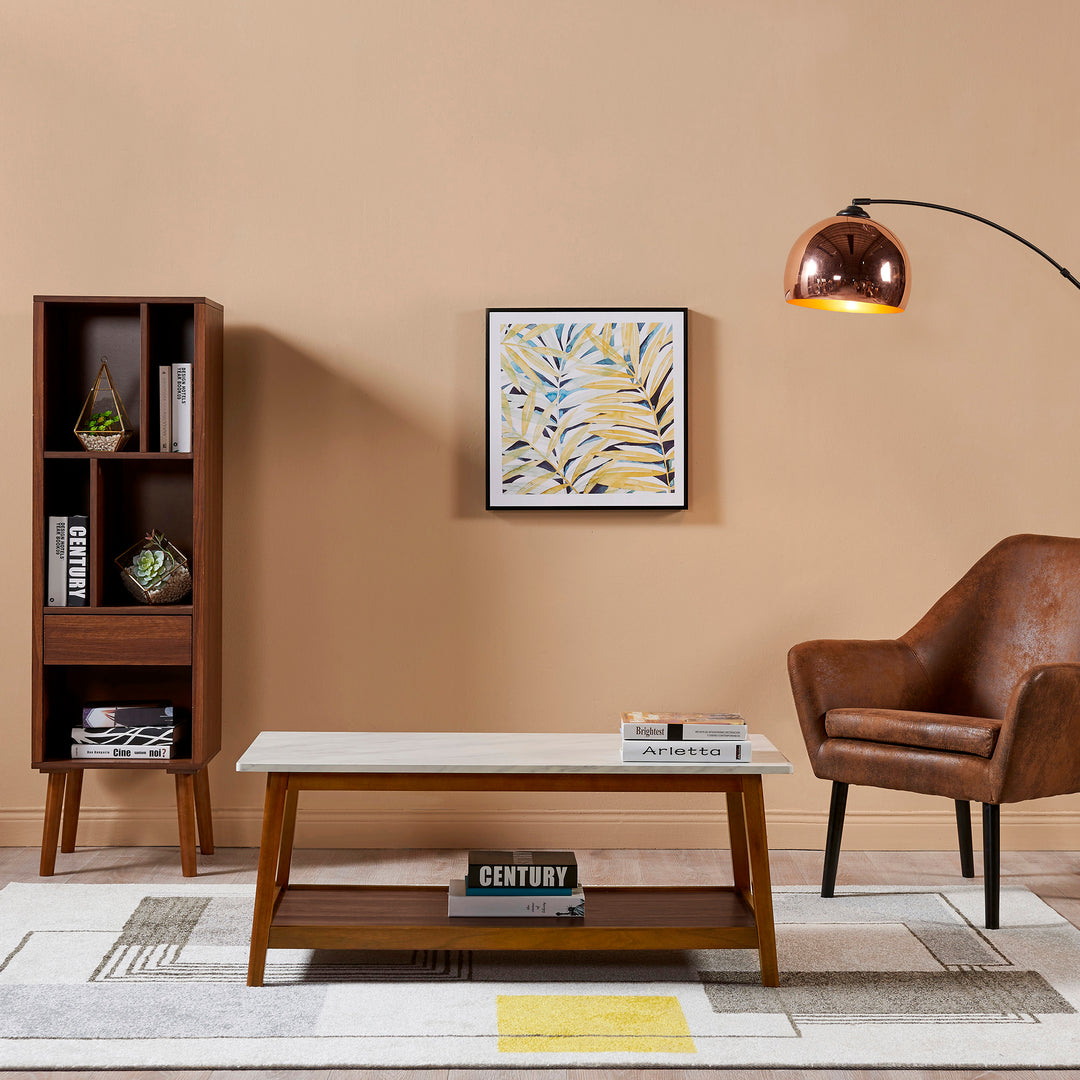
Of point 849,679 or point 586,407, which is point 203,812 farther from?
point 849,679

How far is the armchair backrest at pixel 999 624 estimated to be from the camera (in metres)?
3.22

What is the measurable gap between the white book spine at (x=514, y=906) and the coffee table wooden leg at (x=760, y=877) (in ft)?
1.22

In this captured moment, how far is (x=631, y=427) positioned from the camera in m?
3.60

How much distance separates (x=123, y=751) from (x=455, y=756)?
1.33m

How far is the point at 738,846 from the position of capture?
2684 mm

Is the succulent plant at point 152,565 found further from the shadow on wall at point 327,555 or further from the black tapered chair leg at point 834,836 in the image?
the black tapered chair leg at point 834,836

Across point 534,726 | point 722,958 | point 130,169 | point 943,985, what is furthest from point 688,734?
point 130,169

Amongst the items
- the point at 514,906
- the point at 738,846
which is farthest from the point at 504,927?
the point at 738,846

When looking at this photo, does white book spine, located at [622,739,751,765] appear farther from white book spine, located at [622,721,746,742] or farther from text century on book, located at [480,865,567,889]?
text century on book, located at [480,865,567,889]

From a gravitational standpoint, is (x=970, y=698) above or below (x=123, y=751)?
above

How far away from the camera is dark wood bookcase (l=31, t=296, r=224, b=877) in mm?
3252

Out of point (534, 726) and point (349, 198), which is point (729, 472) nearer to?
point (534, 726)

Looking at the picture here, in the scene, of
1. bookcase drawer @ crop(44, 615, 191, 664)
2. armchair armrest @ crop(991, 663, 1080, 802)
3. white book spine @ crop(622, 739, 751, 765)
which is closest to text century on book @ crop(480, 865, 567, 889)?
white book spine @ crop(622, 739, 751, 765)

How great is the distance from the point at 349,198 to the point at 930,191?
1830mm
